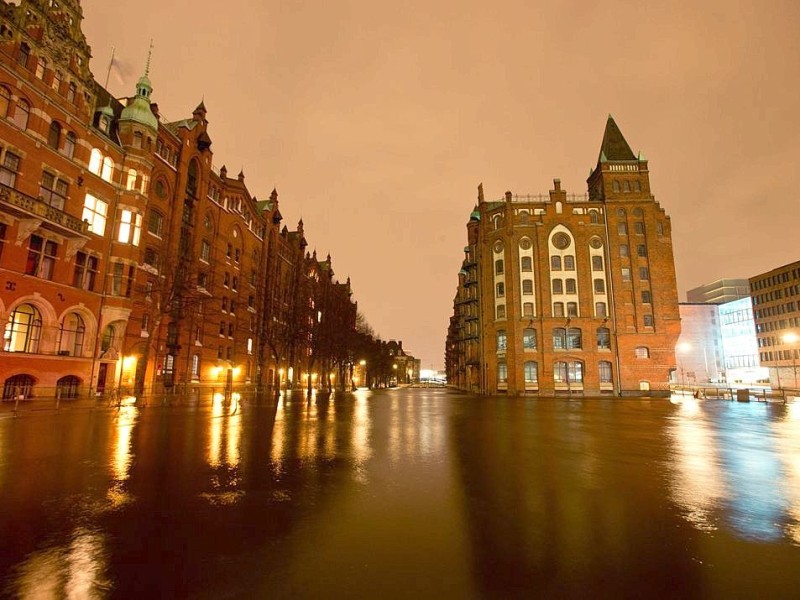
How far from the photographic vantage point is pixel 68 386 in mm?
27109

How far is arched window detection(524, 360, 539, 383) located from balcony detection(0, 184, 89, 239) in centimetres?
4727

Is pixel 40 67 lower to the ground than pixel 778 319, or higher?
higher

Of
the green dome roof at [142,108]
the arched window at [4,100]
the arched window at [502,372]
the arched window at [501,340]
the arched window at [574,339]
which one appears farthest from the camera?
the arched window at [501,340]

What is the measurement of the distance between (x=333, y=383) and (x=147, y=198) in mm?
64560

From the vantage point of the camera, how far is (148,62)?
34.5 m

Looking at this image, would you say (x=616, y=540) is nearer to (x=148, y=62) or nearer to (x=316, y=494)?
(x=316, y=494)

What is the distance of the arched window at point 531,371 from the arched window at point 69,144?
49751 mm

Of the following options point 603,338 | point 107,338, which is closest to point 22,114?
point 107,338

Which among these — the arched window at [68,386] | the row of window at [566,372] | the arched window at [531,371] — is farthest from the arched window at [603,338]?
the arched window at [68,386]

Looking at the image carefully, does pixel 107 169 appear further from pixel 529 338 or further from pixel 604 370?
pixel 604 370

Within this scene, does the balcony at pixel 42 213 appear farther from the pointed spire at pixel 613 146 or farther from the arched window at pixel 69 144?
the pointed spire at pixel 613 146

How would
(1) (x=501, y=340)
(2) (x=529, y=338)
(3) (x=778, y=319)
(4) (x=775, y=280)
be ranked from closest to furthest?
(2) (x=529, y=338)
(1) (x=501, y=340)
(3) (x=778, y=319)
(4) (x=775, y=280)

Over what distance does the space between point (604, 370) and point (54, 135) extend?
58076 mm

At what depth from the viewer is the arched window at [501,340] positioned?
185 feet
